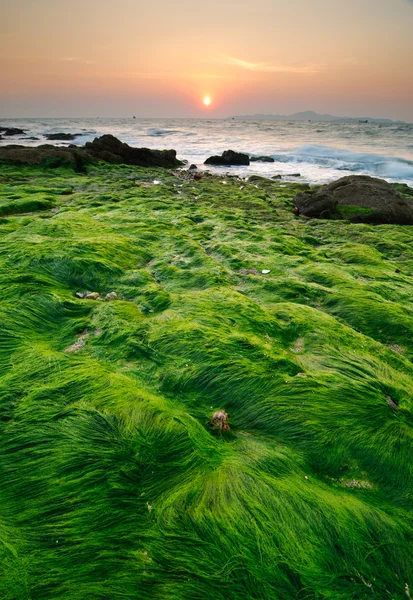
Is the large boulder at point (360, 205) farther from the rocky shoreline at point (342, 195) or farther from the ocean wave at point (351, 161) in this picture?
the ocean wave at point (351, 161)

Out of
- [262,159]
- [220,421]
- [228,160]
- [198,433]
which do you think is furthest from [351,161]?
[198,433]

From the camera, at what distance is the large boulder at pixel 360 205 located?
35.3ft

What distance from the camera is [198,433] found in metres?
2.38

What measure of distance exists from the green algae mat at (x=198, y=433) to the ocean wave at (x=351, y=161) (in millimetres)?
21295

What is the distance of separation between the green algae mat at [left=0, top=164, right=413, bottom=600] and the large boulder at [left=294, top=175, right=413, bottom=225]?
6.08 meters

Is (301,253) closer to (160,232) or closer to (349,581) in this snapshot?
(160,232)

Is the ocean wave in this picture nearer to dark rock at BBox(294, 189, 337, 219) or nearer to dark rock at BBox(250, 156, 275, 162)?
dark rock at BBox(250, 156, 275, 162)

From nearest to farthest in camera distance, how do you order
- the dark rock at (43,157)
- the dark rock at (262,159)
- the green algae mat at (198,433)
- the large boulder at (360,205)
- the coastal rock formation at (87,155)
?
the green algae mat at (198,433) < the large boulder at (360,205) < the dark rock at (43,157) < the coastal rock formation at (87,155) < the dark rock at (262,159)

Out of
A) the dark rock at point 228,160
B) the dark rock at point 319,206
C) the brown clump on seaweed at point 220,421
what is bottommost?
the brown clump on seaweed at point 220,421

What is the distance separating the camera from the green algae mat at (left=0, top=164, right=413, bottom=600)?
167 centimetres

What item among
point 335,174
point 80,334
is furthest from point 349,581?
point 335,174

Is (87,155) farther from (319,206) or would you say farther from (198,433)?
(198,433)

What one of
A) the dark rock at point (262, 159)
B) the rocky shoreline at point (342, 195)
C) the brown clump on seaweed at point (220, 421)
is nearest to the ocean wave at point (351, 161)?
the dark rock at point (262, 159)

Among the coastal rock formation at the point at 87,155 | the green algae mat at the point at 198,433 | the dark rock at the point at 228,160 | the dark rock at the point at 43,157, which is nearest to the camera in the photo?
the green algae mat at the point at 198,433
